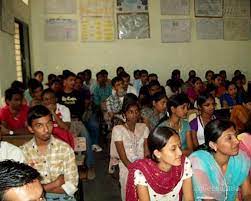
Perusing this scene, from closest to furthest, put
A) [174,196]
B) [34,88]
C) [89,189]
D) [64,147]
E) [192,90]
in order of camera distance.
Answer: [174,196], [64,147], [89,189], [34,88], [192,90]

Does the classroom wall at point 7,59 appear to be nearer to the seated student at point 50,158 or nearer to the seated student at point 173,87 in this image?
the seated student at point 50,158

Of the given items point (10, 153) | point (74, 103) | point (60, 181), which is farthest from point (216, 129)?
point (74, 103)

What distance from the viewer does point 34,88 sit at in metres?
4.48

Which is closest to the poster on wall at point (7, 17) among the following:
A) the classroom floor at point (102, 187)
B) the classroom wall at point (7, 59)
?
the classroom wall at point (7, 59)

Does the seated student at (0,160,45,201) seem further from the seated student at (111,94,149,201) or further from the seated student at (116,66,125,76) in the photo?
the seated student at (116,66,125,76)

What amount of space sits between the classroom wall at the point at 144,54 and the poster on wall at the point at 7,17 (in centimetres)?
183

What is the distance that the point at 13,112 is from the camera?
150 inches

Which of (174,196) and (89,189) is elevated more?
(174,196)

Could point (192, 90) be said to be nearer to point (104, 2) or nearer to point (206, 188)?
point (104, 2)

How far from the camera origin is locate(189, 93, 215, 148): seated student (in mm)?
3287

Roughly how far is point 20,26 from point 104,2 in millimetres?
1694

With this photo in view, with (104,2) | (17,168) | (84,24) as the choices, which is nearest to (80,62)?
(84,24)

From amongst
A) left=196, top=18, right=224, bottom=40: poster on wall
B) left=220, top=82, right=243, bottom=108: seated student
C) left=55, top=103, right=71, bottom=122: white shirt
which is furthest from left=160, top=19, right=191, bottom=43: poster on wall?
left=55, top=103, right=71, bottom=122: white shirt

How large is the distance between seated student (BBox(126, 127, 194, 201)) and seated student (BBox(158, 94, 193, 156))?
3.23 feet
